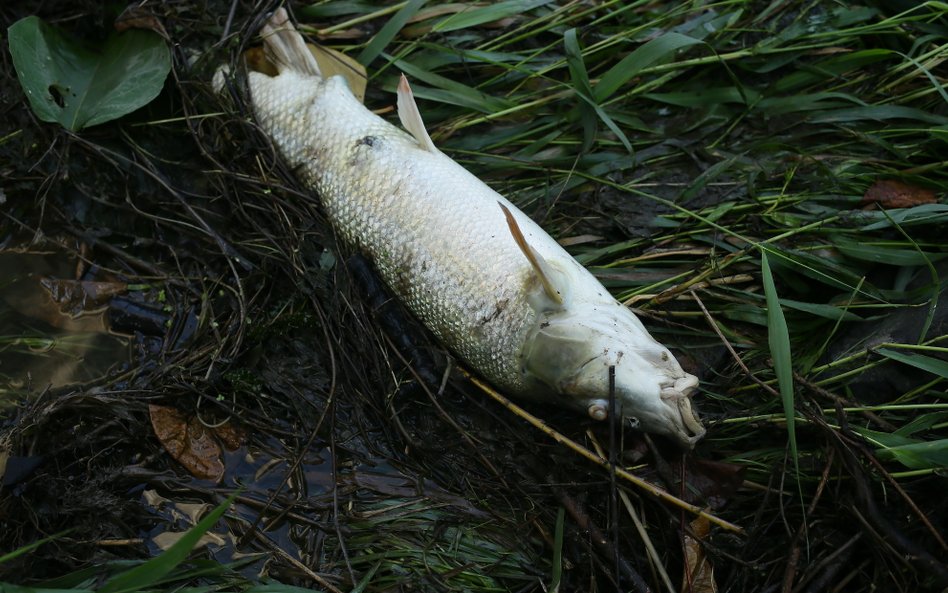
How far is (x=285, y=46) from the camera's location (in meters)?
3.70

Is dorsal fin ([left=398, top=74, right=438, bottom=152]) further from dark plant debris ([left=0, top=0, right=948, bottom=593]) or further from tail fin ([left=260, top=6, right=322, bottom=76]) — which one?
tail fin ([left=260, top=6, right=322, bottom=76])

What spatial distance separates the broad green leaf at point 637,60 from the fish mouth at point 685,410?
5.20 feet

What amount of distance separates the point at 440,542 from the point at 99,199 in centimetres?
255

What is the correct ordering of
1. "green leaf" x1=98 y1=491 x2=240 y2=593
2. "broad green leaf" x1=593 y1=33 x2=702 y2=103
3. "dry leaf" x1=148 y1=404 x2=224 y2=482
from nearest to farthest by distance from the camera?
"green leaf" x1=98 y1=491 x2=240 y2=593
"dry leaf" x1=148 y1=404 x2=224 y2=482
"broad green leaf" x1=593 y1=33 x2=702 y2=103

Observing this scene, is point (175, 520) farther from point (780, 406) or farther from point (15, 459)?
point (780, 406)

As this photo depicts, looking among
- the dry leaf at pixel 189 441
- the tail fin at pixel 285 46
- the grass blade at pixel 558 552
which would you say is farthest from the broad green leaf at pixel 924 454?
the tail fin at pixel 285 46

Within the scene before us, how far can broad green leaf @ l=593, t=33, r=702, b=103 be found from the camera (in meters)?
3.37

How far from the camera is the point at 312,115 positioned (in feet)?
11.5

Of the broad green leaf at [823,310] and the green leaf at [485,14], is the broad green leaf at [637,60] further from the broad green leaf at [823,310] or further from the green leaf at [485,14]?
the broad green leaf at [823,310]

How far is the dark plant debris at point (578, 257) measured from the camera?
2.90 meters

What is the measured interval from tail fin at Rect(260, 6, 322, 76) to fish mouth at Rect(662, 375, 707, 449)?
2405 millimetres

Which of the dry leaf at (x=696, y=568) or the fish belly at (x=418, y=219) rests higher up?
the fish belly at (x=418, y=219)

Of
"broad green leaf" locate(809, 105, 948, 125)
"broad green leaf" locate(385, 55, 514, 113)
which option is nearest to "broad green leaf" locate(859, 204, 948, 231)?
"broad green leaf" locate(809, 105, 948, 125)

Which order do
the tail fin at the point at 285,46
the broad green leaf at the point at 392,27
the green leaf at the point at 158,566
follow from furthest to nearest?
the broad green leaf at the point at 392,27
the tail fin at the point at 285,46
the green leaf at the point at 158,566
